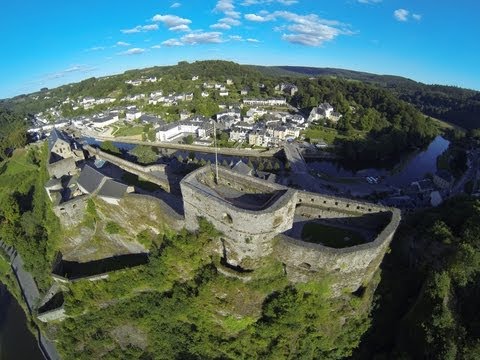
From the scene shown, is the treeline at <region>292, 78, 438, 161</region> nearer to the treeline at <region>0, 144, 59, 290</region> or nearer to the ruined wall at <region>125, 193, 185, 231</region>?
the ruined wall at <region>125, 193, 185, 231</region>

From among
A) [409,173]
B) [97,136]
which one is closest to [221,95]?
[97,136]

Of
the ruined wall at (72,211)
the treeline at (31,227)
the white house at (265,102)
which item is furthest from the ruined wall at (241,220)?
the white house at (265,102)

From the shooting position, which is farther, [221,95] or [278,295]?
[221,95]

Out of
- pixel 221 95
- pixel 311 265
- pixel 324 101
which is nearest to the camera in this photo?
pixel 311 265

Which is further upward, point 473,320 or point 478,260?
point 478,260

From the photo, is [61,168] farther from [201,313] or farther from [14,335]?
[201,313]

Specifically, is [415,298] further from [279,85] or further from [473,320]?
[279,85]
